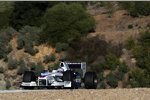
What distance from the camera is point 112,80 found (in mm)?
34125

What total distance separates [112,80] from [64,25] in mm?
10760

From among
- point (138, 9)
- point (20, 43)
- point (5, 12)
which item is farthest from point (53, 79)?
point (5, 12)

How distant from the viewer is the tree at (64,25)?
43219 millimetres

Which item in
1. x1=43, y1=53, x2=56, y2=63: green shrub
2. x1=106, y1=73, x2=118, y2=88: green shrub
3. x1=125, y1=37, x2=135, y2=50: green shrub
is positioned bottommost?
x1=106, y1=73, x2=118, y2=88: green shrub

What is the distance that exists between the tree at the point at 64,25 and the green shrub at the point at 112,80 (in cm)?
862

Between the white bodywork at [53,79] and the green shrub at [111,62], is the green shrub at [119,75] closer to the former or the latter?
the green shrub at [111,62]

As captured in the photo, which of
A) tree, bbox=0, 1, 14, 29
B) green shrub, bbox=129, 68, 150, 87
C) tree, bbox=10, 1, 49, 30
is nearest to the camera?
green shrub, bbox=129, 68, 150, 87

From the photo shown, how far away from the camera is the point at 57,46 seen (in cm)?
4197

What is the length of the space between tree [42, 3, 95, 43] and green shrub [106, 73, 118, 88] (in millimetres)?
8616

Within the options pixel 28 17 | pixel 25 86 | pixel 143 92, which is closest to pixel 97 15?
pixel 28 17

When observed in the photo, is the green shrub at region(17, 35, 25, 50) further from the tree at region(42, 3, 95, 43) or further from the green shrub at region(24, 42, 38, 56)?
the tree at region(42, 3, 95, 43)

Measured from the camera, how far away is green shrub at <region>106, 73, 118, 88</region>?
33875mm

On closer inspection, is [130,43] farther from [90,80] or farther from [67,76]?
[67,76]

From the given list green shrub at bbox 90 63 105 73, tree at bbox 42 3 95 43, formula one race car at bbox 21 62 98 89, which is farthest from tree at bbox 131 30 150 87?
formula one race car at bbox 21 62 98 89
